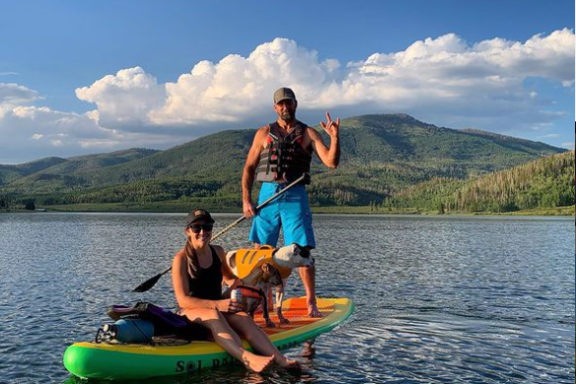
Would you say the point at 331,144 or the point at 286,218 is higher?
the point at 331,144

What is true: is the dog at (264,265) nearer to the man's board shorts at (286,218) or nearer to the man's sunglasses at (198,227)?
the man's board shorts at (286,218)

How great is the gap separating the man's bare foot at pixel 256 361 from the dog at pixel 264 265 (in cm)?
132

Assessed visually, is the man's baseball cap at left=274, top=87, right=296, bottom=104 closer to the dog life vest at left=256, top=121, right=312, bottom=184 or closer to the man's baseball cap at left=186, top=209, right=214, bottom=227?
the dog life vest at left=256, top=121, right=312, bottom=184

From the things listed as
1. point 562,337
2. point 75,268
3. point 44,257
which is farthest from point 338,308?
point 44,257

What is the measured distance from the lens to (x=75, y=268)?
3053 centimetres

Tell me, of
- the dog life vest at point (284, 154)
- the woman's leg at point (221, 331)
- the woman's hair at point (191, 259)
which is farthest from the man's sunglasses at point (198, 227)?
the dog life vest at point (284, 154)

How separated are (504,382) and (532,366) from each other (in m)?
1.33

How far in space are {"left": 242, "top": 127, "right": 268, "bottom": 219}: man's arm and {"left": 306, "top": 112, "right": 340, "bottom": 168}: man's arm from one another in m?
1.14

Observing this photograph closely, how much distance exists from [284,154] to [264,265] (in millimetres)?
2771

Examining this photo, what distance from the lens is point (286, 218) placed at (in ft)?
41.7

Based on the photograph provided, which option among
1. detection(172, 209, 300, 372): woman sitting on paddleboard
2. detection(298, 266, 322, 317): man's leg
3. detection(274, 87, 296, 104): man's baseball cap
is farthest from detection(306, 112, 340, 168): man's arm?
detection(172, 209, 300, 372): woman sitting on paddleboard

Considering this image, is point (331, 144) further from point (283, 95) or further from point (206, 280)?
point (206, 280)

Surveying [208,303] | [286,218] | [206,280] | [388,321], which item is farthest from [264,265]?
[388,321]

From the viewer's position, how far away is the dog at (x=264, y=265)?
11250mm
